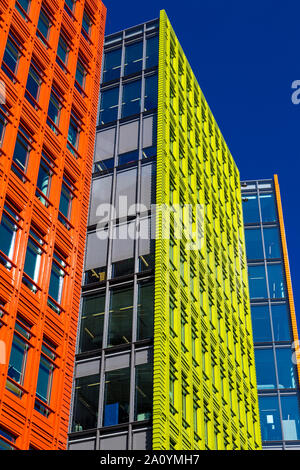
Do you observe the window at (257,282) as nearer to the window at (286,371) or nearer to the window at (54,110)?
the window at (286,371)

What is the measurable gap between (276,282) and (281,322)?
498 centimetres

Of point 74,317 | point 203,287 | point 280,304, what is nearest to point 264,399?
point 280,304

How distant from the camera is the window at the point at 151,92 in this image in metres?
52.2

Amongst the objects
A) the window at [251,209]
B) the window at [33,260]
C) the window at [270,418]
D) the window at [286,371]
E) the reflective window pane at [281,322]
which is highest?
the window at [251,209]

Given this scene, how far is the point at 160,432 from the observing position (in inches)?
1435

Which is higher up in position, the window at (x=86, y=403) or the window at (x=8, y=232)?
the window at (x=8, y=232)

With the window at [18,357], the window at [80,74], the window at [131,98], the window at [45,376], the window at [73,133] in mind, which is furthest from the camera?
the window at [131,98]

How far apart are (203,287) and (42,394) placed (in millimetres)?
22144

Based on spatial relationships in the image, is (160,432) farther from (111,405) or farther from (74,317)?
(74,317)

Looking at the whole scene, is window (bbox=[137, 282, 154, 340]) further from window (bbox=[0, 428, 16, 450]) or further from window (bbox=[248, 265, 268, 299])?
window (bbox=[248, 265, 268, 299])

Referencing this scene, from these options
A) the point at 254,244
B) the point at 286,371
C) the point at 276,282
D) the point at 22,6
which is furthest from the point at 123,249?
the point at 254,244

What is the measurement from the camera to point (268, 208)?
289ft

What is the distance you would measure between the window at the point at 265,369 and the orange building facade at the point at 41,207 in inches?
1482

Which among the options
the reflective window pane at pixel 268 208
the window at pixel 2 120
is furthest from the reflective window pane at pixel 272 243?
the window at pixel 2 120
